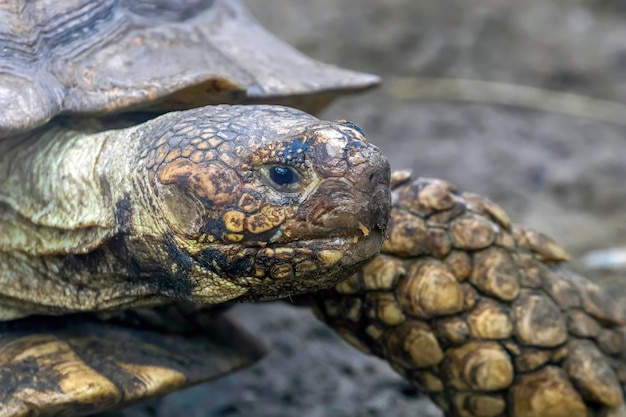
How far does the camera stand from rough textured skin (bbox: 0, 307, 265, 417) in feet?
5.10

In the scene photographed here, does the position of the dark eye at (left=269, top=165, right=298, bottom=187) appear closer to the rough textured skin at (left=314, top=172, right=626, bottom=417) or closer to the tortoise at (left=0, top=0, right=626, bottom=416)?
the tortoise at (left=0, top=0, right=626, bottom=416)

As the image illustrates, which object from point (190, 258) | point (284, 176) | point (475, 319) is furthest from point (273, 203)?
point (475, 319)

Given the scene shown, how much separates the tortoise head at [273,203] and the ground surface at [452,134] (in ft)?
2.95

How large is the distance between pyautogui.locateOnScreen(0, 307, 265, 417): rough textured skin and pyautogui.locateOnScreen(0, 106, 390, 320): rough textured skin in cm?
12

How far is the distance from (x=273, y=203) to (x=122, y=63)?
686 millimetres

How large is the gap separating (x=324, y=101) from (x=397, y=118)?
1.97 meters

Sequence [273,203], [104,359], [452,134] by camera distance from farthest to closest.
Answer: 1. [452,134]
2. [104,359]
3. [273,203]

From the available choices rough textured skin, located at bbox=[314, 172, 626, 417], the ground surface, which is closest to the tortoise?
rough textured skin, located at bbox=[314, 172, 626, 417]

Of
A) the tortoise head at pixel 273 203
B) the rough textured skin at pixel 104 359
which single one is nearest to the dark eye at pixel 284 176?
the tortoise head at pixel 273 203

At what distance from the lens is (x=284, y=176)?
1.28m

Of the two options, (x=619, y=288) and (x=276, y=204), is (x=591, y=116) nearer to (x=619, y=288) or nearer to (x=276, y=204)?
(x=619, y=288)

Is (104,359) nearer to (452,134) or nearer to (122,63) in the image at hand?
(122,63)

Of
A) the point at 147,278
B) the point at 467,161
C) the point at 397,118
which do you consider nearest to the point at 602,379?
the point at 147,278

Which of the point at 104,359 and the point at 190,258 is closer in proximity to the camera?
the point at 190,258
